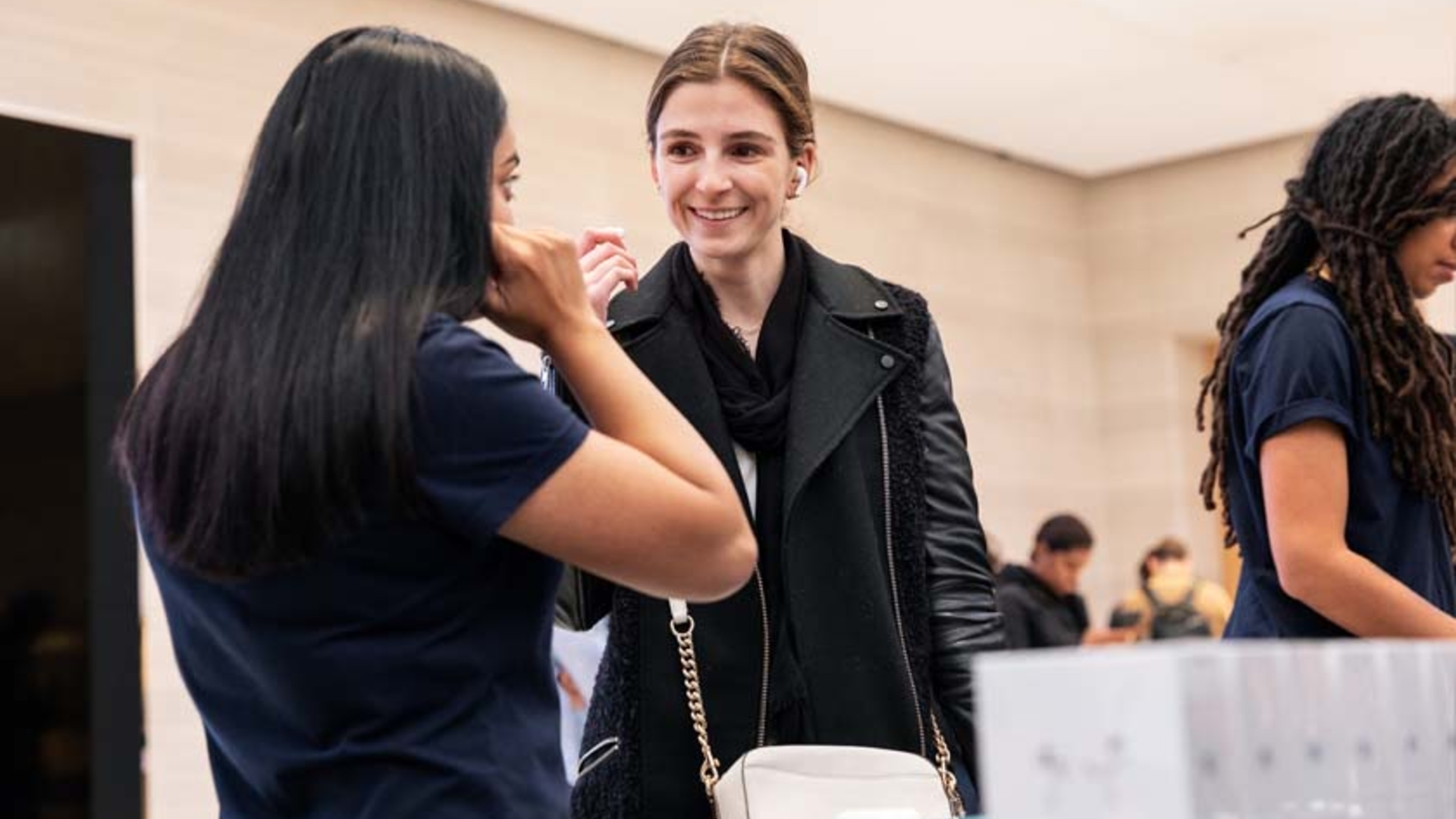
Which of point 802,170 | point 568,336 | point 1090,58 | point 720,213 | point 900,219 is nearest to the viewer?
point 568,336

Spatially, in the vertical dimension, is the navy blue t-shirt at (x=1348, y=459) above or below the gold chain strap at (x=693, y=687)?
above

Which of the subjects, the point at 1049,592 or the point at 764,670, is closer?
the point at 764,670

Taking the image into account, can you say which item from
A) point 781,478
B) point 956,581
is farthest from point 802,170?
point 956,581

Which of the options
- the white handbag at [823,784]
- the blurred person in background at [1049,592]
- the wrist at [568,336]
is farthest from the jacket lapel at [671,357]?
the blurred person in background at [1049,592]

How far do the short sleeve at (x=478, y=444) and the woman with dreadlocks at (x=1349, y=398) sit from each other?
121 cm

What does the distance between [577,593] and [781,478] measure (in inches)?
11.4

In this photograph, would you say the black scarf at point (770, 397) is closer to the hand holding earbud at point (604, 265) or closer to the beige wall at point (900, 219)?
the hand holding earbud at point (604, 265)

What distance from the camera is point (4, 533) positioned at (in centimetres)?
550

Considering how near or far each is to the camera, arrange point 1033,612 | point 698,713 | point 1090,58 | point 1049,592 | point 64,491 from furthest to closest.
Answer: point 1090,58, point 1049,592, point 1033,612, point 64,491, point 698,713

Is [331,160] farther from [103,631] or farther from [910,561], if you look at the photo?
[103,631]

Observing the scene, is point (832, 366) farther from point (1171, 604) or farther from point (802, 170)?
point (1171, 604)

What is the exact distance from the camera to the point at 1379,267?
2576 mm

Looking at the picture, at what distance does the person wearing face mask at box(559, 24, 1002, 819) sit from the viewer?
2330mm

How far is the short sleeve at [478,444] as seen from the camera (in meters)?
1.53
